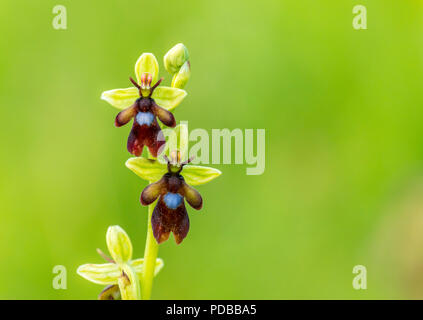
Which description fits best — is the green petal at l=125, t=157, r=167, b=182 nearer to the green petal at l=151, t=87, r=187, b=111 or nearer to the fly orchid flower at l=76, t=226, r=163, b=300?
the green petal at l=151, t=87, r=187, b=111

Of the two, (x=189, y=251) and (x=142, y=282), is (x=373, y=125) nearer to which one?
(x=189, y=251)

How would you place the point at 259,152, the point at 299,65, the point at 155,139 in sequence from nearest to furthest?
the point at 155,139, the point at 259,152, the point at 299,65

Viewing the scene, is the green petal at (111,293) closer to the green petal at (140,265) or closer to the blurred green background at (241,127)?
the green petal at (140,265)

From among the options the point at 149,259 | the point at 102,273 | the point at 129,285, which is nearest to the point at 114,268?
the point at 102,273

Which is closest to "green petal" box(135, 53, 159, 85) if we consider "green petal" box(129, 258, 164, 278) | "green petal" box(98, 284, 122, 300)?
"green petal" box(129, 258, 164, 278)
